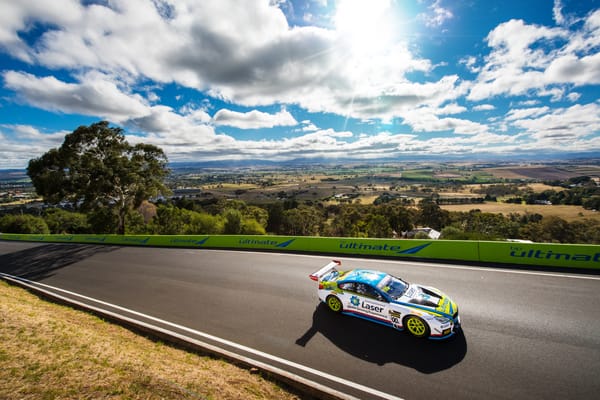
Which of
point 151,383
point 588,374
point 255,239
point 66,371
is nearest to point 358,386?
point 151,383

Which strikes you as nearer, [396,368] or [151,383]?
[151,383]

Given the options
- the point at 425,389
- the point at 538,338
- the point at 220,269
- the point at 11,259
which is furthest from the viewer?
the point at 11,259

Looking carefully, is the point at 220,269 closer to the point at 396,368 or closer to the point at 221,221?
the point at 396,368

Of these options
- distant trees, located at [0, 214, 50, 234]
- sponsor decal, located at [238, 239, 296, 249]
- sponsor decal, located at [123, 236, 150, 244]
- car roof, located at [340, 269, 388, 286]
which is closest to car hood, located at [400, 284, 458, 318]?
car roof, located at [340, 269, 388, 286]

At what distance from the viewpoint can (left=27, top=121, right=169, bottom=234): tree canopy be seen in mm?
23984

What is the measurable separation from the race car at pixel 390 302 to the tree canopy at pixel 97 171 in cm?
2624

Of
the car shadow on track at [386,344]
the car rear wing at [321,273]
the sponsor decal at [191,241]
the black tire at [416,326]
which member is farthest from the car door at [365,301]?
the sponsor decal at [191,241]

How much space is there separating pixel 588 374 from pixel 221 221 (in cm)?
3982

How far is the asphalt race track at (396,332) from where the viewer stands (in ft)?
17.6

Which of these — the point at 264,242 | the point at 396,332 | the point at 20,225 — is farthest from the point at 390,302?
the point at 20,225

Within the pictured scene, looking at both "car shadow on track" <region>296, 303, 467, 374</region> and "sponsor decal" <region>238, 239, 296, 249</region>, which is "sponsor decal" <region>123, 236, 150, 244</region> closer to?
"sponsor decal" <region>238, 239, 296, 249</region>

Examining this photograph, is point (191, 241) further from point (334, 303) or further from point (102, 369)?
point (102, 369)

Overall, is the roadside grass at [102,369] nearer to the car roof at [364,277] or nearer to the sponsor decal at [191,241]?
the car roof at [364,277]

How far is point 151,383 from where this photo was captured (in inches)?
192
